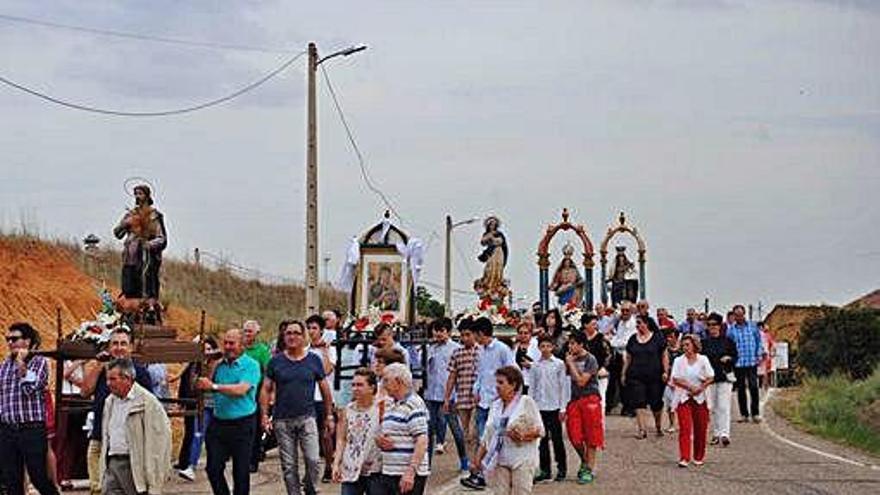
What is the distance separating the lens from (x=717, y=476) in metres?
19.2

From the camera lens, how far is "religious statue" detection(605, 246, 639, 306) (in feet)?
129

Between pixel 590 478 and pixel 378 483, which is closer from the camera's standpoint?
pixel 378 483

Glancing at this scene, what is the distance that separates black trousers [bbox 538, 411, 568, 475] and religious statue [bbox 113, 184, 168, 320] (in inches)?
197

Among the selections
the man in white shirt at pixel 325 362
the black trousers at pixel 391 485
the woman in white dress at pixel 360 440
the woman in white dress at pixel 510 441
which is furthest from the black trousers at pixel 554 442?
the black trousers at pixel 391 485

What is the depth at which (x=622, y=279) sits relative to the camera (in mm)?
39469

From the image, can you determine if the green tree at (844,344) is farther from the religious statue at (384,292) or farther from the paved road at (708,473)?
the religious statue at (384,292)

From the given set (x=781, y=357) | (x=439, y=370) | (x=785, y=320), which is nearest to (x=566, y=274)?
(x=781, y=357)

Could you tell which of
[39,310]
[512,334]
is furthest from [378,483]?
[39,310]

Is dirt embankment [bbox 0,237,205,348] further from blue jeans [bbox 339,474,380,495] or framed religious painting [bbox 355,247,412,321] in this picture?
blue jeans [bbox 339,474,380,495]

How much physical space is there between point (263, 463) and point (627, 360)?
557 cm

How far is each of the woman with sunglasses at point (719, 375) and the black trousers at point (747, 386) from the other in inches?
8.8

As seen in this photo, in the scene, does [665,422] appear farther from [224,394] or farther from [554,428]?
[224,394]

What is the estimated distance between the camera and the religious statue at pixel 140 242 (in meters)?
20.4

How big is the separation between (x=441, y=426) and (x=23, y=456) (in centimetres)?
833
